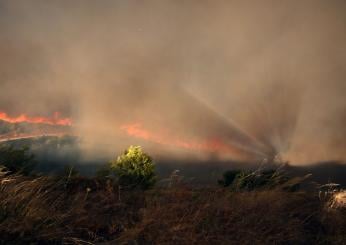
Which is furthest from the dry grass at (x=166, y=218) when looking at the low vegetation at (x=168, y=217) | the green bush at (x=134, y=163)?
the green bush at (x=134, y=163)

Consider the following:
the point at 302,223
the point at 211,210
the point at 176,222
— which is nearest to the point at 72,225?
the point at 176,222

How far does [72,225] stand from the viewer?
6.47 meters

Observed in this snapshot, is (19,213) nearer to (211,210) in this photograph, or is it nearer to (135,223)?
(135,223)

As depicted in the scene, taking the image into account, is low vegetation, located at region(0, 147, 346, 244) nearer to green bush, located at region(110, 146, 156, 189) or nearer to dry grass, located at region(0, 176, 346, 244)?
dry grass, located at region(0, 176, 346, 244)

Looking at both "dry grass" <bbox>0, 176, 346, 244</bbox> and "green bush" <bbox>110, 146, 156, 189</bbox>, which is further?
"green bush" <bbox>110, 146, 156, 189</bbox>

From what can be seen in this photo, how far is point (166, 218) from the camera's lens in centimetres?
662

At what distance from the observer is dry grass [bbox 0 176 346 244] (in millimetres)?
5902

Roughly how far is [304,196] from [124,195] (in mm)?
4421

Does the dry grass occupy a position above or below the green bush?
below

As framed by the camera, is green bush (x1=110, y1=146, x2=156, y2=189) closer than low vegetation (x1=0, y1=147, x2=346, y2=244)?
No

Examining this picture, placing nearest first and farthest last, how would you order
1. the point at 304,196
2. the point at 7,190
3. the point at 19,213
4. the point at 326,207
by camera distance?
the point at 19,213
the point at 7,190
the point at 326,207
the point at 304,196

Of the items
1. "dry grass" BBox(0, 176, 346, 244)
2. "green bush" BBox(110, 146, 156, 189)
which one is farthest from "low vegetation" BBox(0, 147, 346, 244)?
"green bush" BBox(110, 146, 156, 189)

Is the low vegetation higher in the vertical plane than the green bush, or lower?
lower

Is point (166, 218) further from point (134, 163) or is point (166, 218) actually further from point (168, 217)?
point (134, 163)
